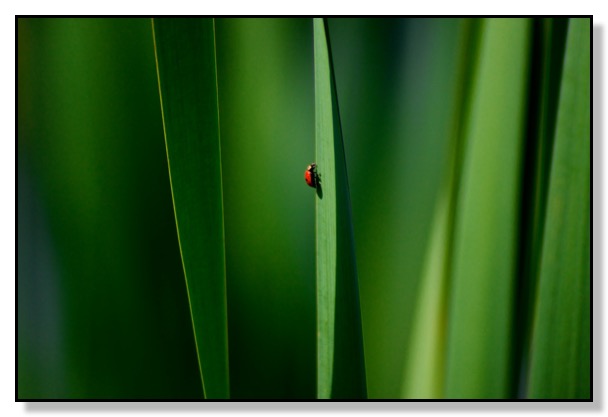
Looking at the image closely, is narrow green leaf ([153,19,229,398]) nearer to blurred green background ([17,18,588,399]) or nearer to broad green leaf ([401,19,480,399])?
blurred green background ([17,18,588,399])

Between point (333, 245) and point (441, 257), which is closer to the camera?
point (333, 245)

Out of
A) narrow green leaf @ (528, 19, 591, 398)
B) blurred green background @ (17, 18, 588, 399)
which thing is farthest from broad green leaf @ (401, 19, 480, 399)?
narrow green leaf @ (528, 19, 591, 398)

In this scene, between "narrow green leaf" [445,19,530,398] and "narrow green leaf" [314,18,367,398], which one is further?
"narrow green leaf" [445,19,530,398]

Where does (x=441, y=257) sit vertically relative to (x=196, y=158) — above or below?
below

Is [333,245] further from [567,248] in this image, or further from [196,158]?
[567,248]

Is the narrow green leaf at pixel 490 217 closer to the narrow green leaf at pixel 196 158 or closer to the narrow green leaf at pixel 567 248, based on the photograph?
the narrow green leaf at pixel 567 248

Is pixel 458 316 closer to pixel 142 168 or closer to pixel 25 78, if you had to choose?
pixel 142 168

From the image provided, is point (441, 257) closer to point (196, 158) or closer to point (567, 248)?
point (567, 248)

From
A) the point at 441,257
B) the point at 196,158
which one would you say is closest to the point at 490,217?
the point at 441,257
